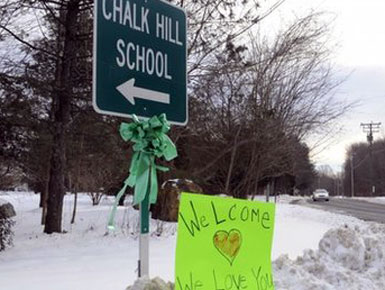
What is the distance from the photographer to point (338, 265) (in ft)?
23.1

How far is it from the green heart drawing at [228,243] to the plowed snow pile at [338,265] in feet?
8.76

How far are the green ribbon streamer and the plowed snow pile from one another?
3278 mm

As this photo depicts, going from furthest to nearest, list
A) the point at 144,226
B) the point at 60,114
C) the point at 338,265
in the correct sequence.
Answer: the point at 60,114 → the point at 338,265 → the point at 144,226

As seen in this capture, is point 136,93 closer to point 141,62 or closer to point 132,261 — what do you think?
point 141,62

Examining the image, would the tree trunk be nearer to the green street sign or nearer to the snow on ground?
the snow on ground

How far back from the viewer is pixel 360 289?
20.5 ft

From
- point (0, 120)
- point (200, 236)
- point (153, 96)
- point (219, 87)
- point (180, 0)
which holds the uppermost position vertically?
point (180, 0)

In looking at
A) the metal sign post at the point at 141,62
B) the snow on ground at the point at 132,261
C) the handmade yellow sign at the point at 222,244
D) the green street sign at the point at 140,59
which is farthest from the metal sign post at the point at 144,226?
the snow on ground at the point at 132,261

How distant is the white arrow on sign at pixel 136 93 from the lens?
9.64 ft

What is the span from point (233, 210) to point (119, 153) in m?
9.11

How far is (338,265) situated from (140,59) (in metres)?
4.94

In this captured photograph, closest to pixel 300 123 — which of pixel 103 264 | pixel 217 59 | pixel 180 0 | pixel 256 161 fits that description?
pixel 256 161

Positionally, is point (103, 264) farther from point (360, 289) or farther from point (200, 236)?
point (200, 236)

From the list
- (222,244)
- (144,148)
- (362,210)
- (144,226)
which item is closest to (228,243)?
(222,244)
